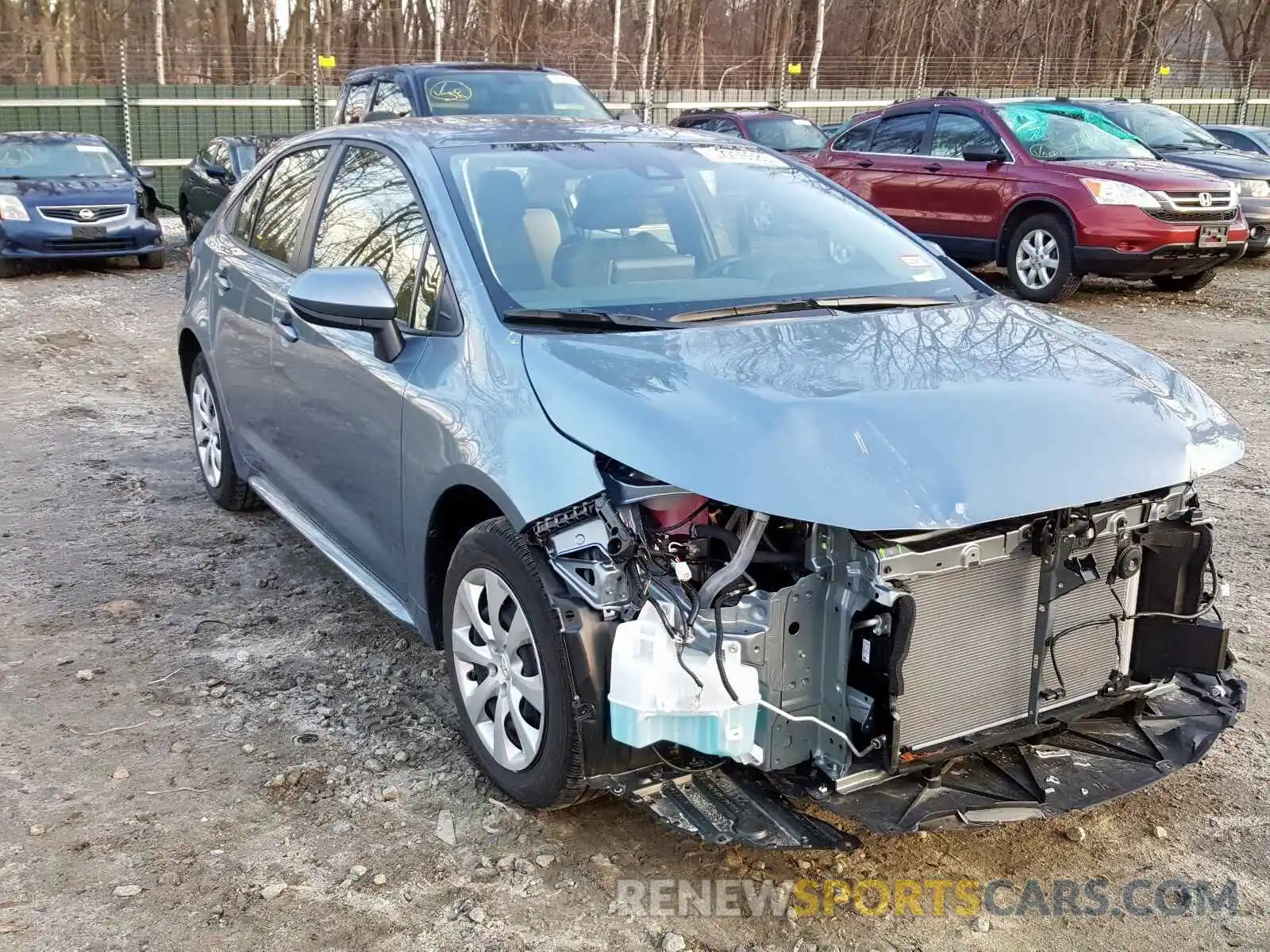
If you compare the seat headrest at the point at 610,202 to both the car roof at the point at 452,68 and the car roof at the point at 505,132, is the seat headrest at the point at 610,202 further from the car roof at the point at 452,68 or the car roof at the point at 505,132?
the car roof at the point at 452,68

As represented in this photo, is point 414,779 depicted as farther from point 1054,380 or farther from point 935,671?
point 1054,380

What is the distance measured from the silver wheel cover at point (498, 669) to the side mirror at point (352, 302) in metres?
0.78

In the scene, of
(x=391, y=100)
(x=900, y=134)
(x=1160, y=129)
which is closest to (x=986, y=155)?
(x=900, y=134)

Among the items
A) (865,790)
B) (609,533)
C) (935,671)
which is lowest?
(865,790)

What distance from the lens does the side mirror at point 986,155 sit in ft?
38.3

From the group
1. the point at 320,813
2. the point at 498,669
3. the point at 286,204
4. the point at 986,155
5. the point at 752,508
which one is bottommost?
the point at 320,813

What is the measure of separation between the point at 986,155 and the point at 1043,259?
1.15 metres

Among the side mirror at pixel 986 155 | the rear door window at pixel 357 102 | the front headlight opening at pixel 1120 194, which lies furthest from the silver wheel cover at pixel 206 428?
the side mirror at pixel 986 155

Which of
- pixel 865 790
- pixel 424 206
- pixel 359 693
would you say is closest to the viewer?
pixel 865 790

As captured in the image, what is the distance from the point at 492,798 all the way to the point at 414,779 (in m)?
0.27

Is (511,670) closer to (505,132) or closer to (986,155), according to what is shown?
(505,132)

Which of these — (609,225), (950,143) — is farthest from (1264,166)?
(609,225)

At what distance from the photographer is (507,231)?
3.70 meters

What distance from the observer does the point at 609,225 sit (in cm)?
386
